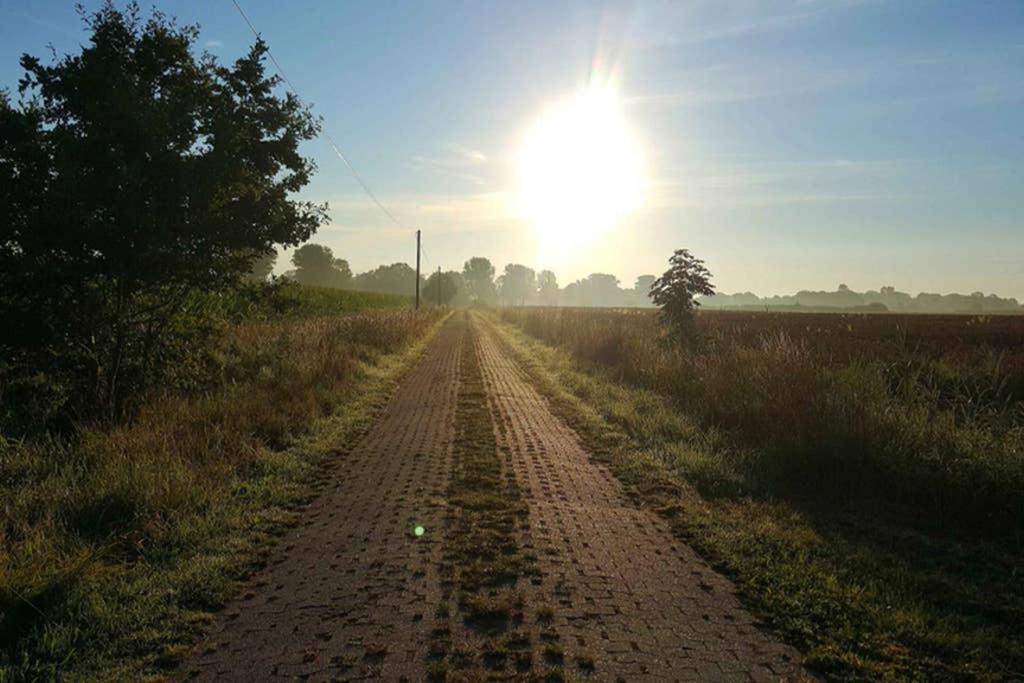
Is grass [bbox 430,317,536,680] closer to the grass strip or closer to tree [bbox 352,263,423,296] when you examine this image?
the grass strip

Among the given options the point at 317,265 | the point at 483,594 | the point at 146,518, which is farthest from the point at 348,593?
the point at 317,265

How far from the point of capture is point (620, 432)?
10047mm

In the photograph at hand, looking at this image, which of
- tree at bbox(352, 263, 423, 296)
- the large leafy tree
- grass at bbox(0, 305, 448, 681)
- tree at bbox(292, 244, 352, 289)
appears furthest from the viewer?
tree at bbox(352, 263, 423, 296)

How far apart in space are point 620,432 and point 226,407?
620 cm

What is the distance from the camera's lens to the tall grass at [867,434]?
259 inches

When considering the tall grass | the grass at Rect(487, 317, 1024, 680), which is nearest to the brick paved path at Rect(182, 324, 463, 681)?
the grass at Rect(487, 317, 1024, 680)

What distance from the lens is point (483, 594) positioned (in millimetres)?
4219

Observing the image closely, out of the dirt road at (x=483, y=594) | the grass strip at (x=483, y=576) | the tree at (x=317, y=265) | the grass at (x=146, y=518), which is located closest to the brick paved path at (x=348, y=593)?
the dirt road at (x=483, y=594)

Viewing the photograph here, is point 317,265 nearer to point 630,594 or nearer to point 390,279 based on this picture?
point 390,279

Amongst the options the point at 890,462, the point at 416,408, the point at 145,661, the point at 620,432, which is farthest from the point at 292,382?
the point at 890,462

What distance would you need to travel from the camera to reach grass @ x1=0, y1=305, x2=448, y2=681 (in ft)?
11.9

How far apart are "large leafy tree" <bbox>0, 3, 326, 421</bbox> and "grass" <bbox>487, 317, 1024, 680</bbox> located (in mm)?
6743

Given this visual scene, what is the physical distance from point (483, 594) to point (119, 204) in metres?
7.45

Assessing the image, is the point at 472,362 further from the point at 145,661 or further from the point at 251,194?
the point at 145,661
